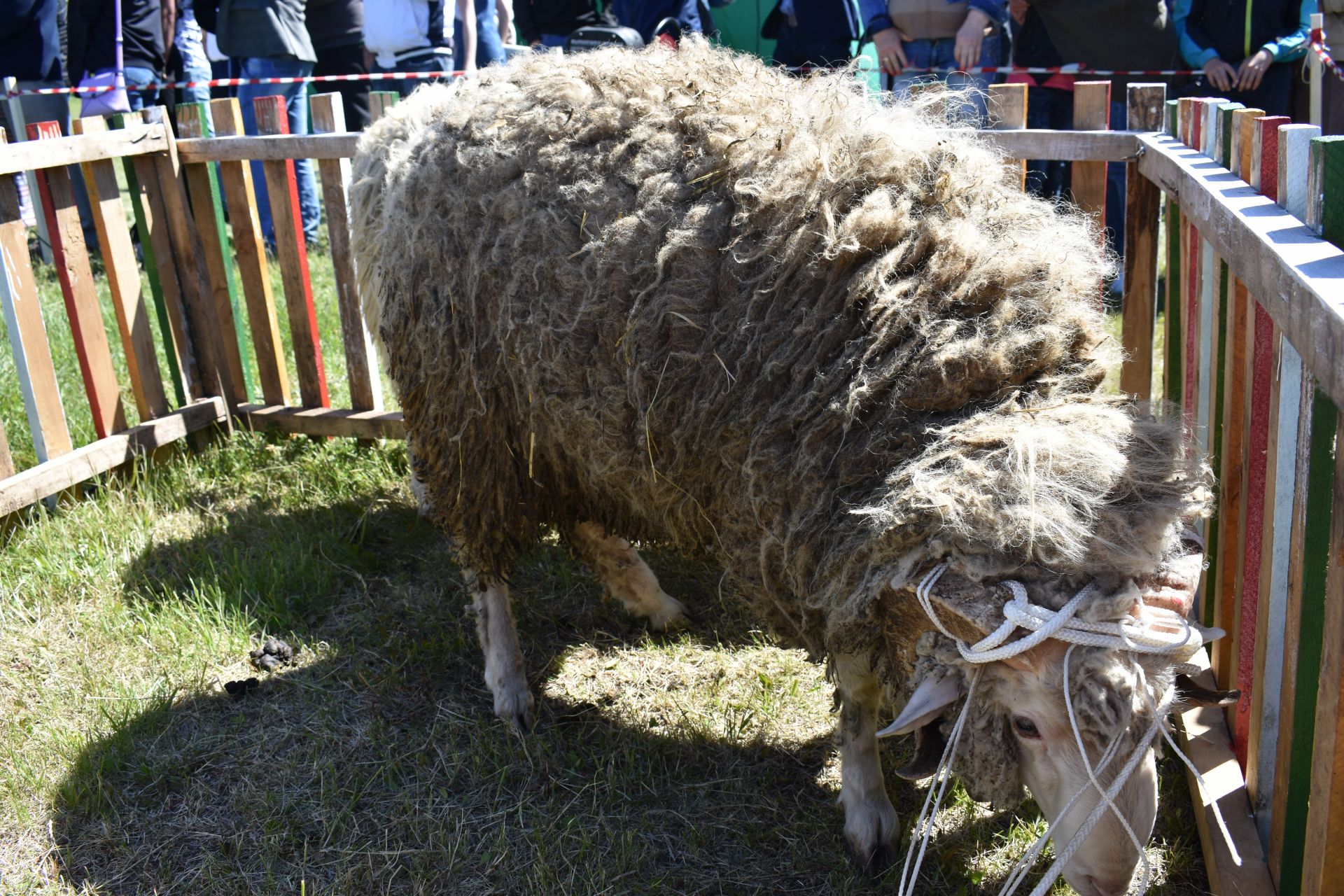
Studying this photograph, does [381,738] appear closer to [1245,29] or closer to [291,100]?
[291,100]

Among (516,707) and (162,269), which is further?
(162,269)

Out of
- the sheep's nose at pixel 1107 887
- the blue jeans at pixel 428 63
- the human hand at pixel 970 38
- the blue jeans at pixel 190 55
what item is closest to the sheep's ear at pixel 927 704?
the sheep's nose at pixel 1107 887

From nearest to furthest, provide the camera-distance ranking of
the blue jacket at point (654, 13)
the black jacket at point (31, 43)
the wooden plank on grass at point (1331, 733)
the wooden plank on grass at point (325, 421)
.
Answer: the wooden plank on grass at point (1331, 733), the wooden plank on grass at point (325, 421), the blue jacket at point (654, 13), the black jacket at point (31, 43)

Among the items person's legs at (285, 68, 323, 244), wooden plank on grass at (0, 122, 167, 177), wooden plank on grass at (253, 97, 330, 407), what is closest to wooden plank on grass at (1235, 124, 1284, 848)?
wooden plank on grass at (253, 97, 330, 407)

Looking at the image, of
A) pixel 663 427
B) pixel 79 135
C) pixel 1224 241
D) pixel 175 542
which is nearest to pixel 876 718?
pixel 663 427

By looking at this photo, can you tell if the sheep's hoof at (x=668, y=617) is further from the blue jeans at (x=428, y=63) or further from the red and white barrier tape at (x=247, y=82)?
the blue jeans at (x=428, y=63)

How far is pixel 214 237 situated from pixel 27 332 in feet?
3.02

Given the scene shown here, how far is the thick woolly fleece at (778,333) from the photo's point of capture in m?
2.05

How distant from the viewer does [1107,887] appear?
6.79 ft

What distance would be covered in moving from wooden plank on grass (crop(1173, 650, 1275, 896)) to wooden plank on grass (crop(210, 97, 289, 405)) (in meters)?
4.01

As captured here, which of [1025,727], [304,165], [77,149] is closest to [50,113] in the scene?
[304,165]

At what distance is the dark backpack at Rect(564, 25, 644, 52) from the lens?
5.88 metres

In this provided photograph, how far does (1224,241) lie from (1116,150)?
150cm

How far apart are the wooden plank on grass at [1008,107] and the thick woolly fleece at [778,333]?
46.9 inches
